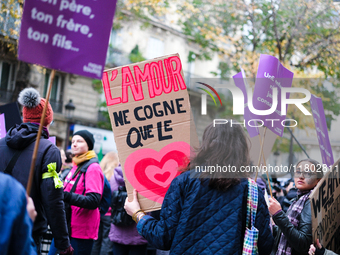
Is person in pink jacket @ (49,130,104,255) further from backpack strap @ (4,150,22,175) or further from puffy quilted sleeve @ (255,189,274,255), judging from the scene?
puffy quilted sleeve @ (255,189,274,255)

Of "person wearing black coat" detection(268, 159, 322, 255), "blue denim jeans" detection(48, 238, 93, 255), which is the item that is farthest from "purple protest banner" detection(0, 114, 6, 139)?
"person wearing black coat" detection(268, 159, 322, 255)

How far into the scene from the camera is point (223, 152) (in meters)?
2.50

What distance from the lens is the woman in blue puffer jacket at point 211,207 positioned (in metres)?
2.37

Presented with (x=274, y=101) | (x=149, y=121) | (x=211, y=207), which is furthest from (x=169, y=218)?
(x=274, y=101)

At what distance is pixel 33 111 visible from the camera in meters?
3.27

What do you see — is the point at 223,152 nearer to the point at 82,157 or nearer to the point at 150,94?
the point at 150,94

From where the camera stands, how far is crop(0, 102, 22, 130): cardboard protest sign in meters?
4.50

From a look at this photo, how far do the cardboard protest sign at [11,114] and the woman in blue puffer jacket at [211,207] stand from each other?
2.57 meters

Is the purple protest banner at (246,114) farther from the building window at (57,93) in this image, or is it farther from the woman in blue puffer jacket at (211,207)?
the building window at (57,93)

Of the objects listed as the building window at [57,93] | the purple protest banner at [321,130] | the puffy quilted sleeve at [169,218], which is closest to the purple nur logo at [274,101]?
the purple protest banner at [321,130]

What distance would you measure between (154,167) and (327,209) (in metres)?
1.38

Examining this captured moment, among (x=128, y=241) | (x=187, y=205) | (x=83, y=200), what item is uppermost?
(x=187, y=205)

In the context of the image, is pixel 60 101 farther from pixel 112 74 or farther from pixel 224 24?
pixel 112 74

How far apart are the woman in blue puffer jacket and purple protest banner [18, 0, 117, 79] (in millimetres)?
826
